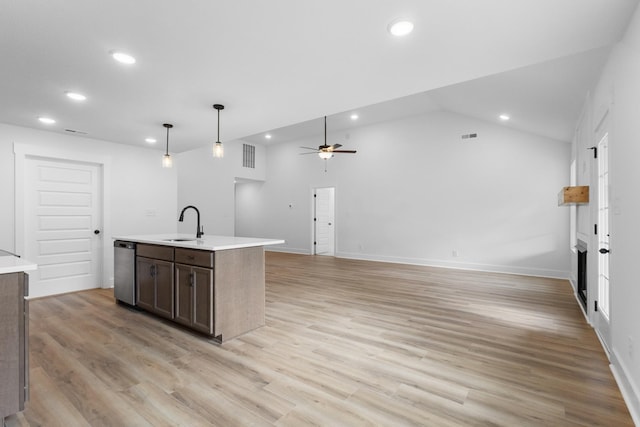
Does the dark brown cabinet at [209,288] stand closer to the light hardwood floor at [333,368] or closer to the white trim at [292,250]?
the light hardwood floor at [333,368]

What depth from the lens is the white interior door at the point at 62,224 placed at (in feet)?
14.5

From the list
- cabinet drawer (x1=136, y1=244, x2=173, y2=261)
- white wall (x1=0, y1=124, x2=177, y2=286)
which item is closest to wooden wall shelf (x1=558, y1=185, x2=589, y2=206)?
cabinet drawer (x1=136, y1=244, x2=173, y2=261)

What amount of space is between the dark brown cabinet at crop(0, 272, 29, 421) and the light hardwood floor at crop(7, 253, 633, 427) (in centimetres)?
20

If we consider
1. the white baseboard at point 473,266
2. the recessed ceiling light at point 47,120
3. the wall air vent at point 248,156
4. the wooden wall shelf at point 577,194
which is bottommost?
the white baseboard at point 473,266

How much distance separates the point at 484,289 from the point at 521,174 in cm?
268

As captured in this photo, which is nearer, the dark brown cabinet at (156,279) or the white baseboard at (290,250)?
the dark brown cabinet at (156,279)

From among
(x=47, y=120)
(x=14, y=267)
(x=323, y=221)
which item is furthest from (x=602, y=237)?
(x=323, y=221)

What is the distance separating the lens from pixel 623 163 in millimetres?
2055

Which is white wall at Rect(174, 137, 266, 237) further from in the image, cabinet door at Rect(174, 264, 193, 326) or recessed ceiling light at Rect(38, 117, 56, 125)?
cabinet door at Rect(174, 264, 193, 326)

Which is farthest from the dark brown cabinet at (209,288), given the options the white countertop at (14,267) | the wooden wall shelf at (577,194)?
the wooden wall shelf at (577,194)

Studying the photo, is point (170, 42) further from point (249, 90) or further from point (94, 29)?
point (249, 90)

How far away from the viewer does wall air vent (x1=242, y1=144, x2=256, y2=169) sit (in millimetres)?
9289

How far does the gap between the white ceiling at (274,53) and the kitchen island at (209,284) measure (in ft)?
5.02

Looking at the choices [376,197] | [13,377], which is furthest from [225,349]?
[376,197]
